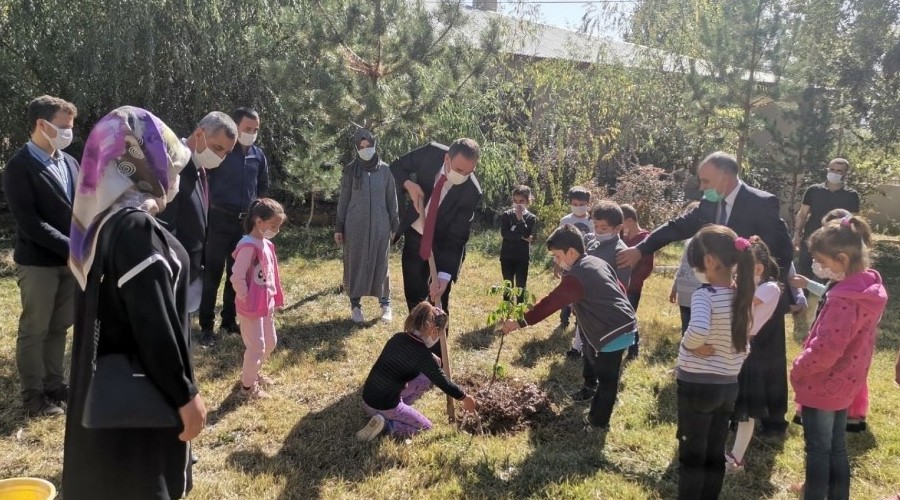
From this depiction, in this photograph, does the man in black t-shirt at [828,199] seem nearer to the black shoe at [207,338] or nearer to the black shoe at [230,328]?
the black shoe at [230,328]

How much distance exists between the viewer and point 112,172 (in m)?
1.94

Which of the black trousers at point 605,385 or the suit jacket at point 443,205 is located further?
the suit jacket at point 443,205

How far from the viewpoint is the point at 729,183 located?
13.6ft

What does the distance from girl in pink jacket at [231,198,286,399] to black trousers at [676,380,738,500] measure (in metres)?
2.73

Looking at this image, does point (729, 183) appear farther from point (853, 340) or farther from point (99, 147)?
point (99, 147)

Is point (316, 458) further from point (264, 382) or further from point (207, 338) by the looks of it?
point (207, 338)

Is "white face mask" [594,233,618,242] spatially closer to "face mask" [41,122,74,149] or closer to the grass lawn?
the grass lawn

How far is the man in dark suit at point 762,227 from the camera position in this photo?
3.98 metres

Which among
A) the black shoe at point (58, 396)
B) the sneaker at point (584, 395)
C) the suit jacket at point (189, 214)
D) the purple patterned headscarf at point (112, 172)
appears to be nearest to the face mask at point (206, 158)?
the suit jacket at point (189, 214)

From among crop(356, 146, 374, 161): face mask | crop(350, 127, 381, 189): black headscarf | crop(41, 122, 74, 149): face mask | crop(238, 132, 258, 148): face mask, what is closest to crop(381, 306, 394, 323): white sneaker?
crop(350, 127, 381, 189): black headscarf

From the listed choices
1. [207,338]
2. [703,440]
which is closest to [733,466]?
[703,440]

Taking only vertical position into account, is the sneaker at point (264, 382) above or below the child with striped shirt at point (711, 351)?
below

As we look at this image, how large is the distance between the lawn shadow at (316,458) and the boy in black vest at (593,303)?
115 centimetres

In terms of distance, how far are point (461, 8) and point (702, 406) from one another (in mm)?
6865
